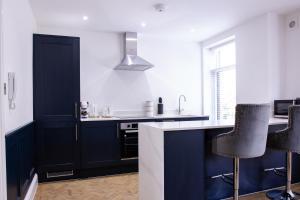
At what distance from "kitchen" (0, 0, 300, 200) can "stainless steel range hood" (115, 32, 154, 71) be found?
2cm

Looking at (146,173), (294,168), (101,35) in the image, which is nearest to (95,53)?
(101,35)

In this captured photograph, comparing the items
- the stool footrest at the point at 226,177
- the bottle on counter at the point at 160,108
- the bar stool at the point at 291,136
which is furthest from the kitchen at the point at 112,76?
the bar stool at the point at 291,136

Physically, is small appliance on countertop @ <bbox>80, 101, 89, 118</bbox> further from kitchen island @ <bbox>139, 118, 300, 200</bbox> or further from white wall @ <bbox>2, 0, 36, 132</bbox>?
kitchen island @ <bbox>139, 118, 300, 200</bbox>

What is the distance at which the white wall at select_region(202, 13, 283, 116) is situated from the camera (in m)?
3.87

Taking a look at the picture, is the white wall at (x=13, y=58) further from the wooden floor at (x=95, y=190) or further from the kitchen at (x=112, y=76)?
the wooden floor at (x=95, y=190)

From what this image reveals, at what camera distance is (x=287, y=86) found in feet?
12.8

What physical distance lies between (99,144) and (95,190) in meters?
0.81

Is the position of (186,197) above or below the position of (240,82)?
below

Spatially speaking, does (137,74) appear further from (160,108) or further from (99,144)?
(99,144)

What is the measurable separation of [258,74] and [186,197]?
8.59ft

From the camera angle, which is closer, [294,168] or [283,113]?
[294,168]

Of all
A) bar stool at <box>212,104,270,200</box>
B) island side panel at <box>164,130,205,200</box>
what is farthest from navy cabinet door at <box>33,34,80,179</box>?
bar stool at <box>212,104,270,200</box>

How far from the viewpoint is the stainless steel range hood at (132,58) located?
4602mm

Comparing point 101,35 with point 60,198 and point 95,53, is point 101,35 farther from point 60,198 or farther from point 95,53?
point 60,198
